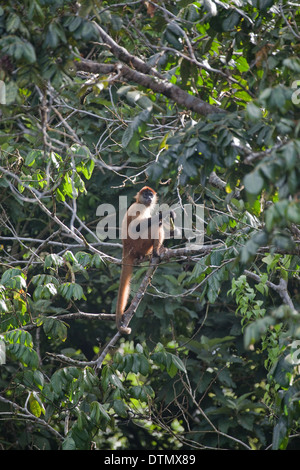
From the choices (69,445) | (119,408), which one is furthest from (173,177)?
(69,445)

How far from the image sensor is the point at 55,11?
3.96m

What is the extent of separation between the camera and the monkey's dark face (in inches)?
287

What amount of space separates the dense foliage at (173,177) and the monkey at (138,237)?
390 mm

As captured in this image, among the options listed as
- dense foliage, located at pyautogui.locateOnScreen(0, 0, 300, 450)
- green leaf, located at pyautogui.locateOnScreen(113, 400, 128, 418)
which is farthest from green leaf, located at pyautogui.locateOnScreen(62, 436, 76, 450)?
green leaf, located at pyautogui.locateOnScreen(113, 400, 128, 418)

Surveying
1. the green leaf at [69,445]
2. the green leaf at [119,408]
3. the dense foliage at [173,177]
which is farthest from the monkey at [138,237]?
the green leaf at [69,445]

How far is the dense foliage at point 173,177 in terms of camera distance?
11.8 feet

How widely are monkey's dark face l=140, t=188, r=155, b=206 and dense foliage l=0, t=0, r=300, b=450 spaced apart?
1.51 feet

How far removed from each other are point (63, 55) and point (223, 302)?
16.4ft

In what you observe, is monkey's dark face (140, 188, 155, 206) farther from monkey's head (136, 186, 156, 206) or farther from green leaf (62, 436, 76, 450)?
green leaf (62, 436, 76, 450)

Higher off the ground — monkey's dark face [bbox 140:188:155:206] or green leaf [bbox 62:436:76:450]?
monkey's dark face [bbox 140:188:155:206]

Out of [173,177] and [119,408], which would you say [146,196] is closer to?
[173,177]

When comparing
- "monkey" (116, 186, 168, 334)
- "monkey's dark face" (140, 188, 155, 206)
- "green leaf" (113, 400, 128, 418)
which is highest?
"monkey's dark face" (140, 188, 155, 206)
